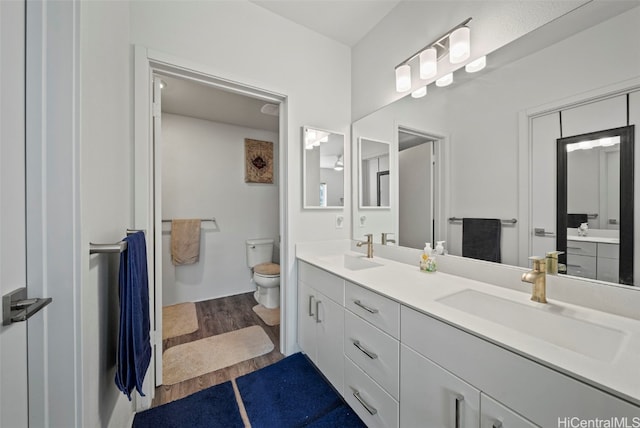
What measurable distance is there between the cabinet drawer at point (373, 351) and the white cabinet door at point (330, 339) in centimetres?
7

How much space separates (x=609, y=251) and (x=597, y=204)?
0.18 m

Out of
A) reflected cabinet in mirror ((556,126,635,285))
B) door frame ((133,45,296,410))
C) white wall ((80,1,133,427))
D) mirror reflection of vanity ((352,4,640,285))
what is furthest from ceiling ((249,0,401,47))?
reflected cabinet in mirror ((556,126,635,285))

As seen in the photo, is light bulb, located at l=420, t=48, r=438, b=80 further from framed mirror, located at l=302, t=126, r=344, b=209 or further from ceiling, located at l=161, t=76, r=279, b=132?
ceiling, located at l=161, t=76, r=279, b=132

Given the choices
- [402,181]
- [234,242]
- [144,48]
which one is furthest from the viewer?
[234,242]

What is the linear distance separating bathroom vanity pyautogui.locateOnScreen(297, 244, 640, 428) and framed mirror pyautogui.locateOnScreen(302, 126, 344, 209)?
0.73 m

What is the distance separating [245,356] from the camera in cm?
188

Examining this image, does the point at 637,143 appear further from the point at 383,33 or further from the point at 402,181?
the point at 383,33

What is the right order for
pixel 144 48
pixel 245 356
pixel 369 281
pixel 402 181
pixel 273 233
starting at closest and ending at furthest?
1. pixel 369 281
2. pixel 144 48
3. pixel 402 181
4. pixel 245 356
5. pixel 273 233

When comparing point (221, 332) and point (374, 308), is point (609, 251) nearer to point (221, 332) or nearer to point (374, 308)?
point (374, 308)

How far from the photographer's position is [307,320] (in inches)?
69.2

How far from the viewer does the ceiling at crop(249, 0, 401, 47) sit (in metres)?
1.66

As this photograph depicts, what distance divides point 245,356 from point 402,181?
6.04ft

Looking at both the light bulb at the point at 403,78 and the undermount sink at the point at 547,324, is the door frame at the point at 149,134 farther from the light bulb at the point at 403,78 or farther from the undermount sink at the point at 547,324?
the undermount sink at the point at 547,324

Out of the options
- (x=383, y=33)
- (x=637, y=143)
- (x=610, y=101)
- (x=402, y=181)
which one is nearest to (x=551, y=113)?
(x=610, y=101)
